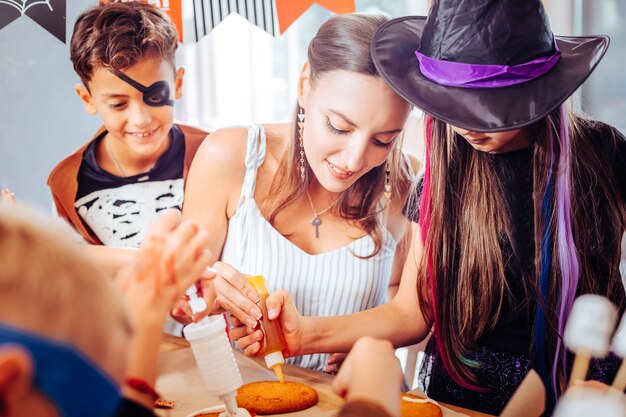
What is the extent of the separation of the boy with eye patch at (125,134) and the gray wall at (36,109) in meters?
0.04

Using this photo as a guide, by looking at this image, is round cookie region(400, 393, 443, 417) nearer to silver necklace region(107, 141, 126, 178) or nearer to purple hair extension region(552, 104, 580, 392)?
purple hair extension region(552, 104, 580, 392)

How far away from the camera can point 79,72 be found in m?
1.89

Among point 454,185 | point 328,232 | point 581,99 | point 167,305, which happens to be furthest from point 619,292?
point 167,305

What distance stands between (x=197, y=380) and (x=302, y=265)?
524mm

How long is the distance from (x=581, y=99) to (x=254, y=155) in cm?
91

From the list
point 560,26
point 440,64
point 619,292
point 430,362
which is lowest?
point 430,362

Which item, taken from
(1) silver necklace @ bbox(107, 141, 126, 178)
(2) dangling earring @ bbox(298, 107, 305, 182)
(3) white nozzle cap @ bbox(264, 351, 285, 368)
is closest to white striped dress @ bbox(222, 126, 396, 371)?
(2) dangling earring @ bbox(298, 107, 305, 182)

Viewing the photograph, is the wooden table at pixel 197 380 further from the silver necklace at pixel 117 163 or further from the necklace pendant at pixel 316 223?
the silver necklace at pixel 117 163

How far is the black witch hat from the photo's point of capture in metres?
1.24

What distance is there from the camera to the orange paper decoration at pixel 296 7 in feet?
6.15

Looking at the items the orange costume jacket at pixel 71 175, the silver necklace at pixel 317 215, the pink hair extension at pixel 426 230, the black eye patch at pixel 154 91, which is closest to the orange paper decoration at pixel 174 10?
the black eye patch at pixel 154 91

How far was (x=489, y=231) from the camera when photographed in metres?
1.47

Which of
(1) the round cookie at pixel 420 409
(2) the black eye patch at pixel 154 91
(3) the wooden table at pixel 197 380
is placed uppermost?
(2) the black eye patch at pixel 154 91

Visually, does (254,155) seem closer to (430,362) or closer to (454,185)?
(454,185)
